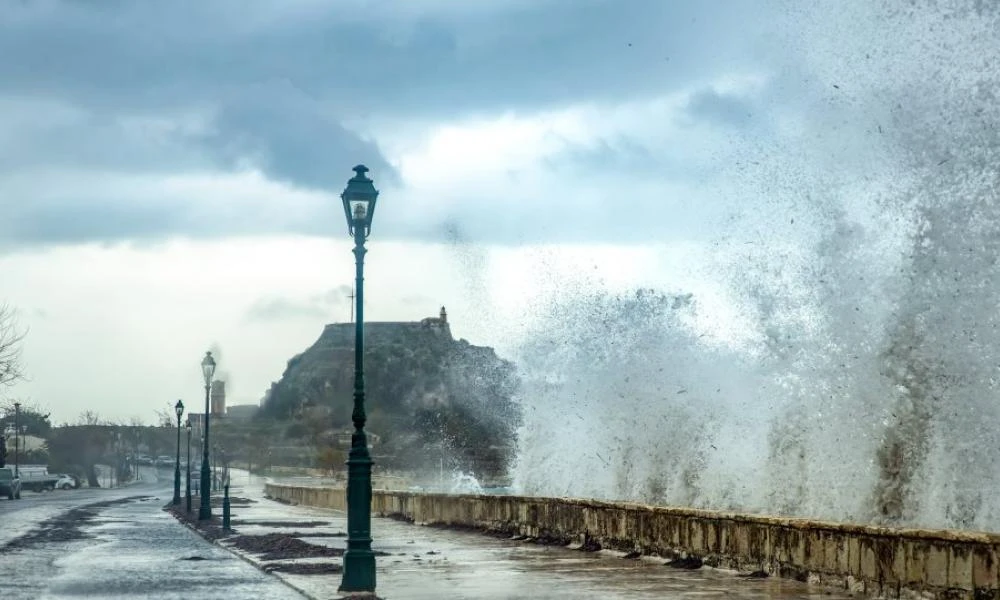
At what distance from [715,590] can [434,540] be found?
13.2 m

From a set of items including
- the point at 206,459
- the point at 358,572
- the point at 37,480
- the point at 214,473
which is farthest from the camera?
the point at 214,473

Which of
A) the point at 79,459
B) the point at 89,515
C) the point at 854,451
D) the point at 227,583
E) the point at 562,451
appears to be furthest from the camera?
the point at 79,459

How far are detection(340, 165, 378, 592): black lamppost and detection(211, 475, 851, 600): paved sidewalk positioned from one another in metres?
0.36

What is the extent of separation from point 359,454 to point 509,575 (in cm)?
270

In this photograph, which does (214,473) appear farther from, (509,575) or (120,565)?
(509,575)

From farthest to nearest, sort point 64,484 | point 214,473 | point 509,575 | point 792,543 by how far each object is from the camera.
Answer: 1. point 64,484
2. point 214,473
3. point 509,575
4. point 792,543

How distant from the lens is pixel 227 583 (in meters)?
19.7

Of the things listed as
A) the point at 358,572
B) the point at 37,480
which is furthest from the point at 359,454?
the point at 37,480

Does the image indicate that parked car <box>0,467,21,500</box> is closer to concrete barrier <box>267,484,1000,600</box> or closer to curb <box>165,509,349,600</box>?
curb <box>165,509,349,600</box>

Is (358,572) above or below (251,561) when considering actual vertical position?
above

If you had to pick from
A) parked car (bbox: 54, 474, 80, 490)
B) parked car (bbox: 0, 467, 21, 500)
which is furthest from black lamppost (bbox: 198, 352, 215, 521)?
parked car (bbox: 54, 474, 80, 490)

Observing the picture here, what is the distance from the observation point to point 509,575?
A: 62.8 ft

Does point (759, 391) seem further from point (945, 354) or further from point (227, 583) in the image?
point (227, 583)

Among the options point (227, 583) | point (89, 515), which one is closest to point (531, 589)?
point (227, 583)
